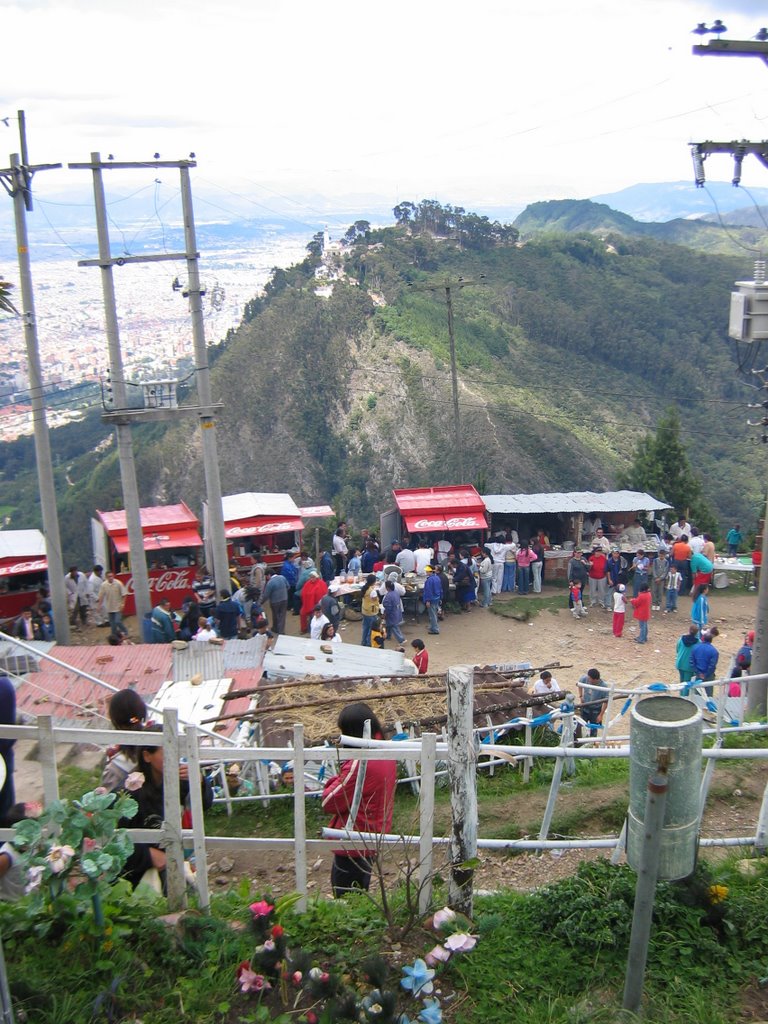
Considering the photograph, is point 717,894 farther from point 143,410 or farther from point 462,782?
point 143,410

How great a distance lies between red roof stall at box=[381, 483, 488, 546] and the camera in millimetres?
19359

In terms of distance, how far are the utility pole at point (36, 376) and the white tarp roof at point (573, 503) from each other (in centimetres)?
882

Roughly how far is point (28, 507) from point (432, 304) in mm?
31249

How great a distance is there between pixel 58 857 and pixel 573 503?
17.3m

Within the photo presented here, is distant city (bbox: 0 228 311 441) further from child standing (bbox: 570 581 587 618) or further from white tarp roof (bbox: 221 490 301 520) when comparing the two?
child standing (bbox: 570 581 587 618)

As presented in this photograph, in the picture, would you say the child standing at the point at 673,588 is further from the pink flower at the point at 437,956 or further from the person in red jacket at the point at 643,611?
the pink flower at the point at 437,956

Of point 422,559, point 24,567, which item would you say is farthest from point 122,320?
point 422,559

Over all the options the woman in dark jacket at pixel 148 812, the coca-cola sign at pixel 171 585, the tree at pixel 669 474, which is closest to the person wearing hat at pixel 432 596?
the coca-cola sign at pixel 171 585

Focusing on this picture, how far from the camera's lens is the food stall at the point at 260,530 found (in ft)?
63.7

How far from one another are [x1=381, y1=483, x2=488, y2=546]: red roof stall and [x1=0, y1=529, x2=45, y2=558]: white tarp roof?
6.91 meters

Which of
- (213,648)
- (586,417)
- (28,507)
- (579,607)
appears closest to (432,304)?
(586,417)

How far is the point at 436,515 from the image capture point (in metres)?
19.6

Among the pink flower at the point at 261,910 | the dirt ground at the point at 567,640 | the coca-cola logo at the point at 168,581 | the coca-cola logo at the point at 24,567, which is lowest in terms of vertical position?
the dirt ground at the point at 567,640

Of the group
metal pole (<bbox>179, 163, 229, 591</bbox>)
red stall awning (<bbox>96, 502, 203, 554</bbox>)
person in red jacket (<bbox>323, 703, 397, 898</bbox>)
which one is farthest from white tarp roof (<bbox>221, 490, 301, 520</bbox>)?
person in red jacket (<bbox>323, 703, 397, 898</bbox>)
